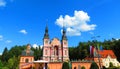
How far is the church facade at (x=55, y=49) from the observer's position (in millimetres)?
62650

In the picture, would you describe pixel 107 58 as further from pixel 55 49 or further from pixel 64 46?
pixel 55 49

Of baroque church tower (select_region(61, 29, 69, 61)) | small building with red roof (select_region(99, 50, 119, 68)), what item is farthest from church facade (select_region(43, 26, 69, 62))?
small building with red roof (select_region(99, 50, 119, 68))

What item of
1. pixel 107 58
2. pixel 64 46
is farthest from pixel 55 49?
pixel 107 58

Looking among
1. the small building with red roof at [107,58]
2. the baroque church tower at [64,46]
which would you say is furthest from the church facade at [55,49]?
the small building with red roof at [107,58]

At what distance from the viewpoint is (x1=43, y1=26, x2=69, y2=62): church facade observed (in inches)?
2467

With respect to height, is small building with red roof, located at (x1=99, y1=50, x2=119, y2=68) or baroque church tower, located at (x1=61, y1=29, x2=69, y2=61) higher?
baroque church tower, located at (x1=61, y1=29, x2=69, y2=61)

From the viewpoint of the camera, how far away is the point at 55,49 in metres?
64.5

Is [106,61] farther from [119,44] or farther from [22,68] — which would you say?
[22,68]

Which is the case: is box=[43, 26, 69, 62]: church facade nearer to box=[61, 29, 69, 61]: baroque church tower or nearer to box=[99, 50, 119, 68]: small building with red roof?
box=[61, 29, 69, 61]: baroque church tower

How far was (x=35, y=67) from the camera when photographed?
49531mm

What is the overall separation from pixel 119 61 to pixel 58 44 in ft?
73.0

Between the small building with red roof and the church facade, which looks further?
the church facade

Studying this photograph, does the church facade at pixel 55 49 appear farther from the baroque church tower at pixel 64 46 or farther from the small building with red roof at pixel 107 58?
the small building with red roof at pixel 107 58

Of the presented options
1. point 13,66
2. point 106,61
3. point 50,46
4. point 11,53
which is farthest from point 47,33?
point 11,53
